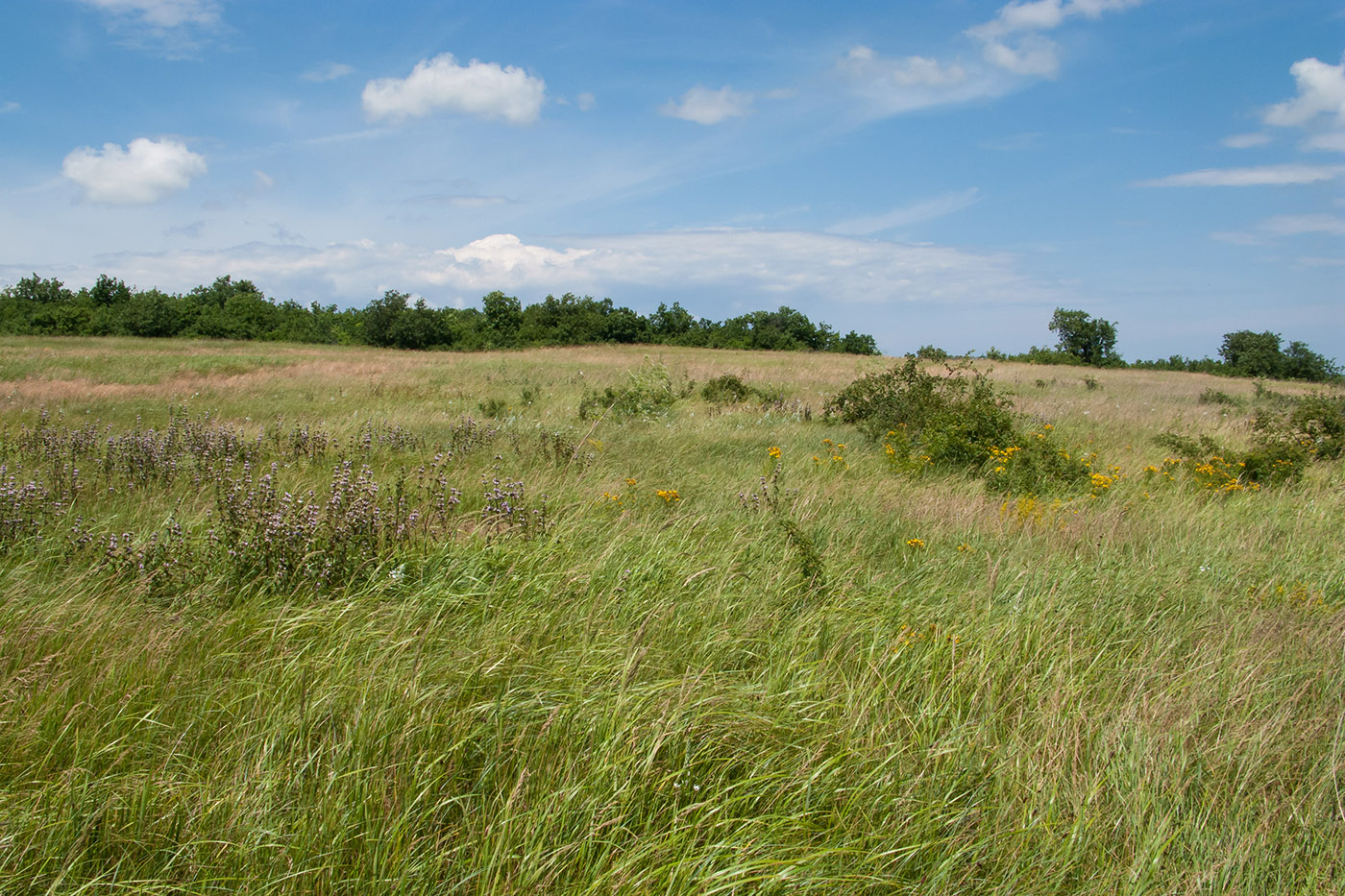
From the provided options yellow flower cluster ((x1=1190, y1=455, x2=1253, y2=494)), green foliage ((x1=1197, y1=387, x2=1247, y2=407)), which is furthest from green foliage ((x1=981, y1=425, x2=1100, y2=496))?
green foliage ((x1=1197, y1=387, x2=1247, y2=407))

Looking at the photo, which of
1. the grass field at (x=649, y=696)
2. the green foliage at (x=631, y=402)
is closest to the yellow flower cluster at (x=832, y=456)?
the grass field at (x=649, y=696)

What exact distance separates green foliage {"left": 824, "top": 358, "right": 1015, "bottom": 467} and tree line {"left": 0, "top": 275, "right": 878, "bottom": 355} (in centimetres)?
4070

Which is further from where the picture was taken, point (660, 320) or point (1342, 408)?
point (660, 320)

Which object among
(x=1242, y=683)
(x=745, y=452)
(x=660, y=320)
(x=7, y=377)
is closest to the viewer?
(x=1242, y=683)

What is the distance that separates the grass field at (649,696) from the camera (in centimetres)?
204

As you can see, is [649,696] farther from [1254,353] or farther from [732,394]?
[1254,353]

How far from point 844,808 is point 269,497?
377cm

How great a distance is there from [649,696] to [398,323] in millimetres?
49990

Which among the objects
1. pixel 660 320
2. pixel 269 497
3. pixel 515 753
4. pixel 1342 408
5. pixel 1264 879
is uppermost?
pixel 660 320

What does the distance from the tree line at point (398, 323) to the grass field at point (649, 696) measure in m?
46.9

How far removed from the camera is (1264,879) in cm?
214

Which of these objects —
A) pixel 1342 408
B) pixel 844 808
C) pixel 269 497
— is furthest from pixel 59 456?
pixel 1342 408

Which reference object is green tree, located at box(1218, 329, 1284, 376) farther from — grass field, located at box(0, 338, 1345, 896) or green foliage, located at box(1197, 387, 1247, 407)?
grass field, located at box(0, 338, 1345, 896)

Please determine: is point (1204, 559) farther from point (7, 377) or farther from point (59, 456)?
point (7, 377)
